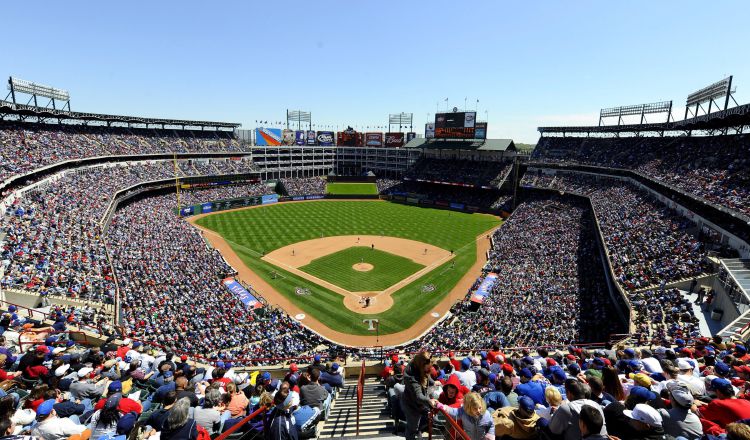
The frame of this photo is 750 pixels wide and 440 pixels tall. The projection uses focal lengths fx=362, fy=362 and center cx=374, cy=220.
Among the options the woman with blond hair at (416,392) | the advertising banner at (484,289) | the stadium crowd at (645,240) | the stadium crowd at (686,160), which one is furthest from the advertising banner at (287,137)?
the woman with blond hair at (416,392)

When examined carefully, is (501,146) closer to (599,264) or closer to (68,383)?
(599,264)

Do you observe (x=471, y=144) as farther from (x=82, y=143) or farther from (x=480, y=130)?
(x=82, y=143)

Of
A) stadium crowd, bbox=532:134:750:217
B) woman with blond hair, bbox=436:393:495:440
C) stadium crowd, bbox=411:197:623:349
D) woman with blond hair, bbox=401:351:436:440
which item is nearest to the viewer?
woman with blond hair, bbox=436:393:495:440

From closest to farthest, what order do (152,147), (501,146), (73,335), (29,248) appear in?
(73,335) < (29,248) < (152,147) < (501,146)

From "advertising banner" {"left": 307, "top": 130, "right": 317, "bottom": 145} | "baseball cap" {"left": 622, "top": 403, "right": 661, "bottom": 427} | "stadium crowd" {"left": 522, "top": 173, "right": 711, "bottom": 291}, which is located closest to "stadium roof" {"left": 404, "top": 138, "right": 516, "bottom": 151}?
"advertising banner" {"left": 307, "top": 130, "right": 317, "bottom": 145}

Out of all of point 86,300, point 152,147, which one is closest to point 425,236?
point 86,300

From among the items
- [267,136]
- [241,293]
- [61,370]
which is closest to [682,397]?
[61,370]

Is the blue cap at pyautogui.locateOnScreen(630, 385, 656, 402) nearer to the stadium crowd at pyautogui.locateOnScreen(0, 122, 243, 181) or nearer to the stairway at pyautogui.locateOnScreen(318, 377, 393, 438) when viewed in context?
the stairway at pyautogui.locateOnScreen(318, 377, 393, 438)
